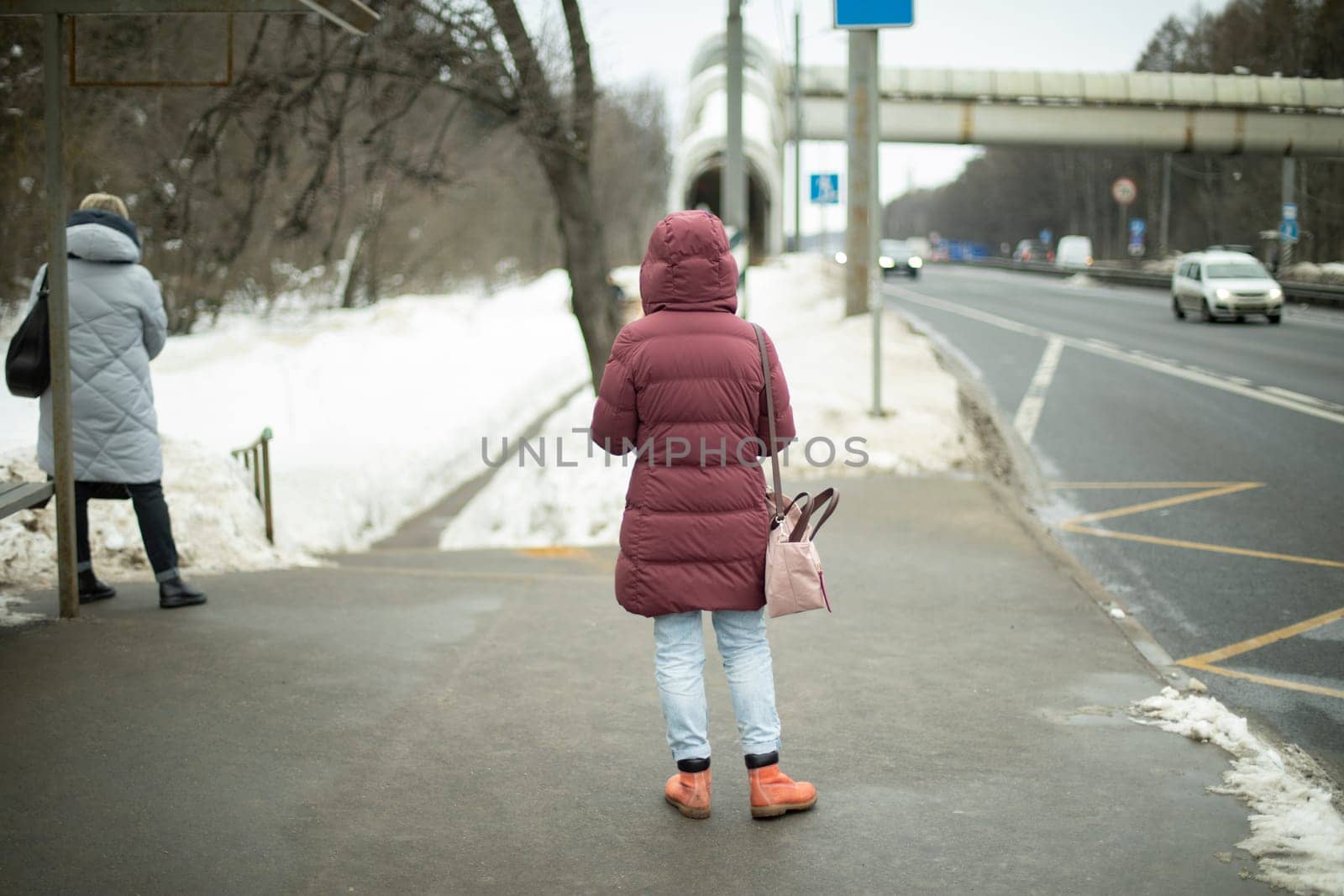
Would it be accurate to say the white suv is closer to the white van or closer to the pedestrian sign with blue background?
the pedestrian sign with blue background

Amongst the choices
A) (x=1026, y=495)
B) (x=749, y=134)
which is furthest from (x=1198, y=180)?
(x=1026, y=495)

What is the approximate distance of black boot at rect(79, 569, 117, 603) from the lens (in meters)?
6.77

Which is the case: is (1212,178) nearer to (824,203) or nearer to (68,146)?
(824,203)

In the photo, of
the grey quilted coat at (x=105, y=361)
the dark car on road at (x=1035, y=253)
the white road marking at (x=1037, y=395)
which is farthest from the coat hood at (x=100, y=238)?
the dark car on road at (x=1035, y=253)

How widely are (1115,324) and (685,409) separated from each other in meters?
27.4

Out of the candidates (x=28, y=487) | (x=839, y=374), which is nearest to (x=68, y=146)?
(x=839, y=374)

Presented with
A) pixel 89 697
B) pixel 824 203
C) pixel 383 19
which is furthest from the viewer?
pixel 824 203

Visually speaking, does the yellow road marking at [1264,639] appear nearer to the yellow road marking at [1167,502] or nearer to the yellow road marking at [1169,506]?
the yellow road marking at [1169,506]

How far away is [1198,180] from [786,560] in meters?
63.5

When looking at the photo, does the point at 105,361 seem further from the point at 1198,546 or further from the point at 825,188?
the point at 825,188

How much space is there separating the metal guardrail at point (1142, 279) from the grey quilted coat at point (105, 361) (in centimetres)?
3035

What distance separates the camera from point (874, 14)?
12.5 meters

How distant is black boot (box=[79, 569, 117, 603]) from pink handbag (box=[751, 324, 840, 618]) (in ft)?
13.3

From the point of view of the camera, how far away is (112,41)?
13445 millimetres
